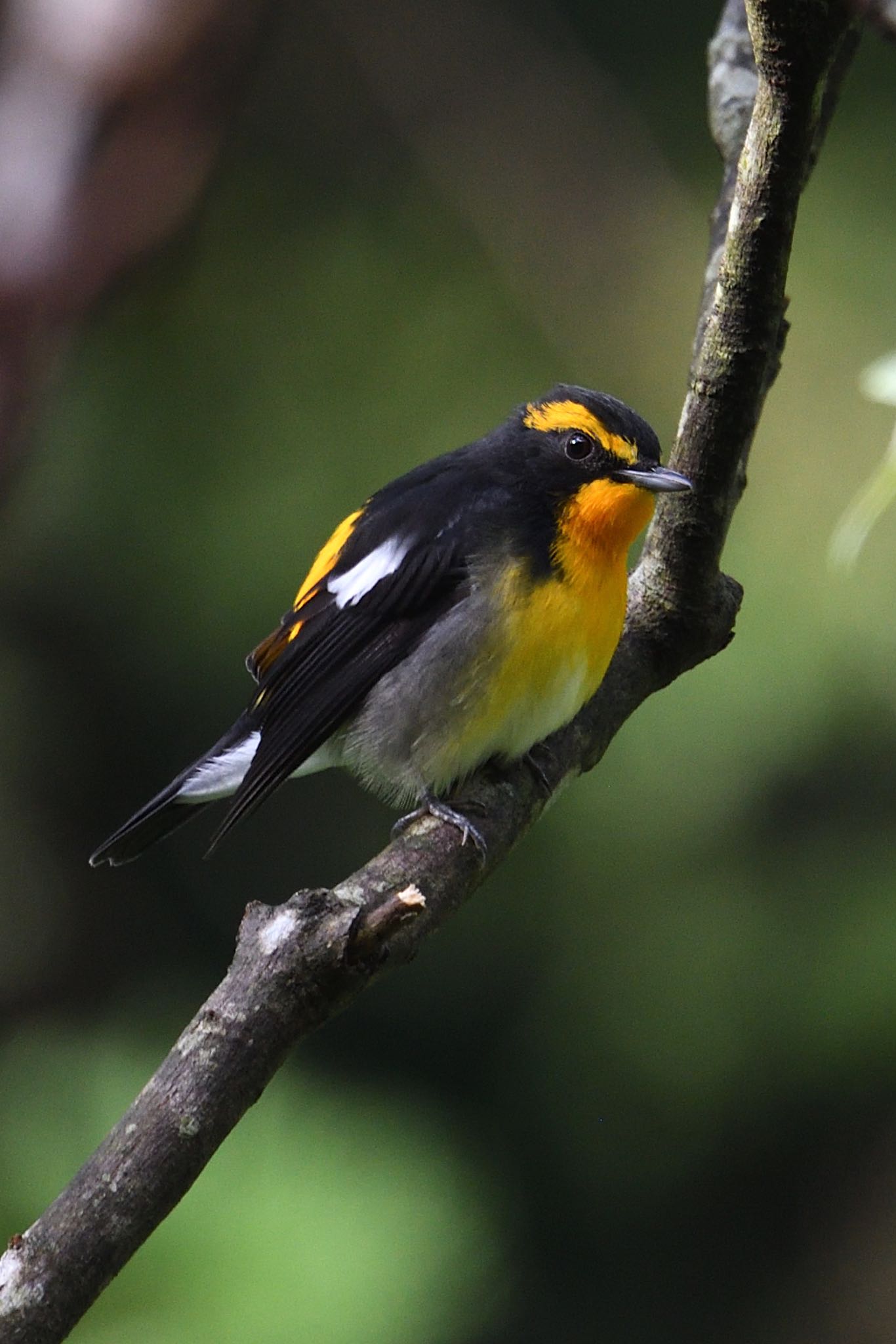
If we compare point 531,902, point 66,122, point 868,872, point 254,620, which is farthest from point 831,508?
point 66,122

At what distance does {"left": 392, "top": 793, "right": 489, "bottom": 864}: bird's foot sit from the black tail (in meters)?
0.77

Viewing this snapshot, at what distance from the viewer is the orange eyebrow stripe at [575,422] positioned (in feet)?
9.84

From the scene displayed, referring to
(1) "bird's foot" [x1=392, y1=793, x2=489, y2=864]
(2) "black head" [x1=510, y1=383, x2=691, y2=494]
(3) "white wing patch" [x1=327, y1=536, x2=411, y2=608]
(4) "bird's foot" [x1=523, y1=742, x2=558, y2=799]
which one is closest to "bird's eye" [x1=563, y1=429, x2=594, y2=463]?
(2) "black head" [x1=510, y1=383, x2=691, y2=494]

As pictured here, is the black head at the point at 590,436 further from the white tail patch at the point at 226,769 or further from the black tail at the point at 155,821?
the black tail at the point at 155,821

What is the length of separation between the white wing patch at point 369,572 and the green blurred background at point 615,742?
1384 mm

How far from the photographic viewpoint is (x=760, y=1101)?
4.50 meters

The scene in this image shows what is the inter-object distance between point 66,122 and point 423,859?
121 cm

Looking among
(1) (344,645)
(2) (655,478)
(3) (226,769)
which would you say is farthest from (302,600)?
(2) (655,478)

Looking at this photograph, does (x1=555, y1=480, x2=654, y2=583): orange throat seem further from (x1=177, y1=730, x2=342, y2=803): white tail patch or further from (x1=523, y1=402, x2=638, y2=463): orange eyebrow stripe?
(x1=177, y1=730, x2=342, y2=803): white tail patch

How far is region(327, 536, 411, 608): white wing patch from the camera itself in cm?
311

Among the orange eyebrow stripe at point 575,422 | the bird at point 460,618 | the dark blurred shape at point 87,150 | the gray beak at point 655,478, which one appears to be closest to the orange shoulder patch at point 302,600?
the bird at point 460,618

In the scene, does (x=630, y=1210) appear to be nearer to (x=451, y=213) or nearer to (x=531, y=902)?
A: (x=531, y=902)

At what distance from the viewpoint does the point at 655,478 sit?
274 cm

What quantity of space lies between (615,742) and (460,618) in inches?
58.2
